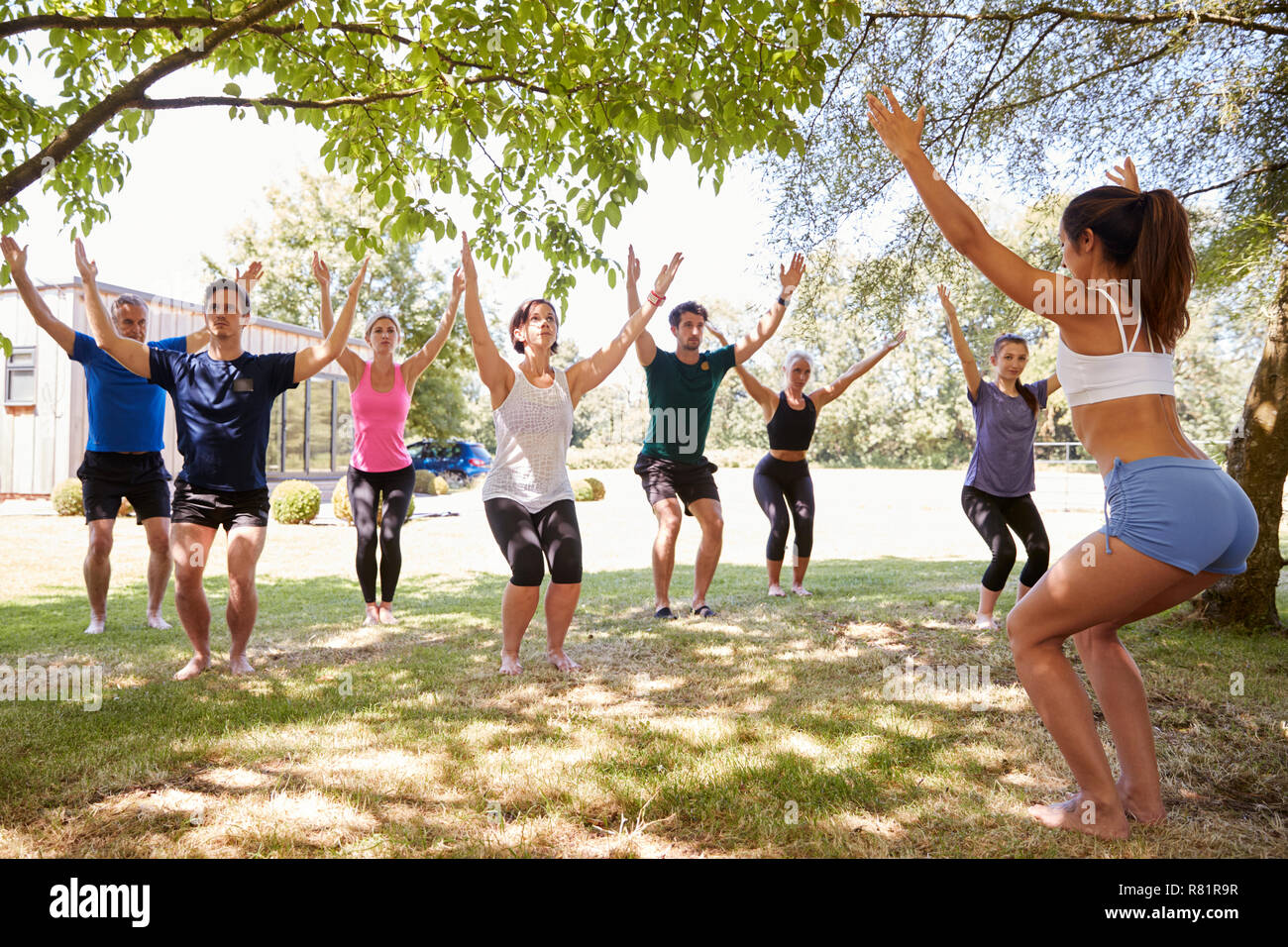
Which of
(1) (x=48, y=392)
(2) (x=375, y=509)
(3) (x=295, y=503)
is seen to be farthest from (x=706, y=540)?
(1) (x=48, y=392)

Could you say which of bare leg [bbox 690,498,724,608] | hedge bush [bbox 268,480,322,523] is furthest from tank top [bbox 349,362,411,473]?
hedge bush [bbox 268,480,322,523]

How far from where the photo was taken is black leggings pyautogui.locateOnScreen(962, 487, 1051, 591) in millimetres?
5512

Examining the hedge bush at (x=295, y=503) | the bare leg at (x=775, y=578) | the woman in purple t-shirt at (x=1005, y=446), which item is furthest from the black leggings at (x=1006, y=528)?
the hedge bush at (x=295, y=503)

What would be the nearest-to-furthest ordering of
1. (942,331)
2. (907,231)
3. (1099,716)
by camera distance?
1. (1099,716)
2. (907,231)
3. (942,331)

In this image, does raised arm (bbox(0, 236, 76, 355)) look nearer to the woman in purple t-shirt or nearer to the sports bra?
the sports bra

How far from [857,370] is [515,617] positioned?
3839 mm

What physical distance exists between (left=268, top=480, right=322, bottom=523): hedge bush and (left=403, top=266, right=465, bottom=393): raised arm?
9.46 m

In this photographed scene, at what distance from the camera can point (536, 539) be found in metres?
4.67

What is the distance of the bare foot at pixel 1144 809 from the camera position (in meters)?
2.70
